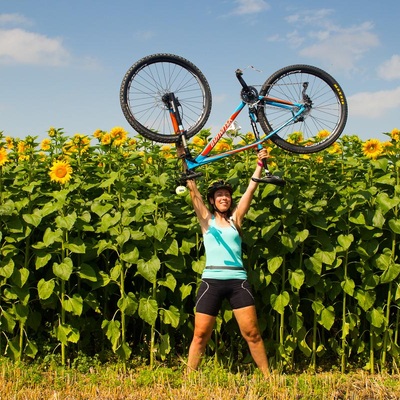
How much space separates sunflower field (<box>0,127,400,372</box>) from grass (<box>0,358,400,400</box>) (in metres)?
0.52

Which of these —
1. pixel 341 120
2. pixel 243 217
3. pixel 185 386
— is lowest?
pixel 185 386

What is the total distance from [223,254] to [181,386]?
1.27 metres

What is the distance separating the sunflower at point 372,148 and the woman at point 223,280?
1.40 m

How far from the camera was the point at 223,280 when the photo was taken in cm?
599

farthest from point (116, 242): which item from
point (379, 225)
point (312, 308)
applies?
point (379, 225)

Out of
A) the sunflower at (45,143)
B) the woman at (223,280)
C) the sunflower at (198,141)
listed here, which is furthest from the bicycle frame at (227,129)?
the sunflower at (45,143)

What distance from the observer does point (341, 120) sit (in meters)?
6.52

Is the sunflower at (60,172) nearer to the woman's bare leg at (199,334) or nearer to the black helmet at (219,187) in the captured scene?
the black helmet at (219,187)

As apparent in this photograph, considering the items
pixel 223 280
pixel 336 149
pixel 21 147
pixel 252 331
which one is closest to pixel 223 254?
pixel 223 280

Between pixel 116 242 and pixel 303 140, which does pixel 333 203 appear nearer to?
pixel 303 140

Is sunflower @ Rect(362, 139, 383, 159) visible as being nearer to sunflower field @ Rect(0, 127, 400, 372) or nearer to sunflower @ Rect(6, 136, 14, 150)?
sunflower field @ Rect(0, 127, 400, 372)

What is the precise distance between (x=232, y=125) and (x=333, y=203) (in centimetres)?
152

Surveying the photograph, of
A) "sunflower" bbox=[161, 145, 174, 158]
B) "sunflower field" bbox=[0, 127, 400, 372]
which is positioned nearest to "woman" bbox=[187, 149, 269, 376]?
"sunflower field" bbox=[0, 127, 400, 372]

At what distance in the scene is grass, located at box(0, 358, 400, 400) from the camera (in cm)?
546
